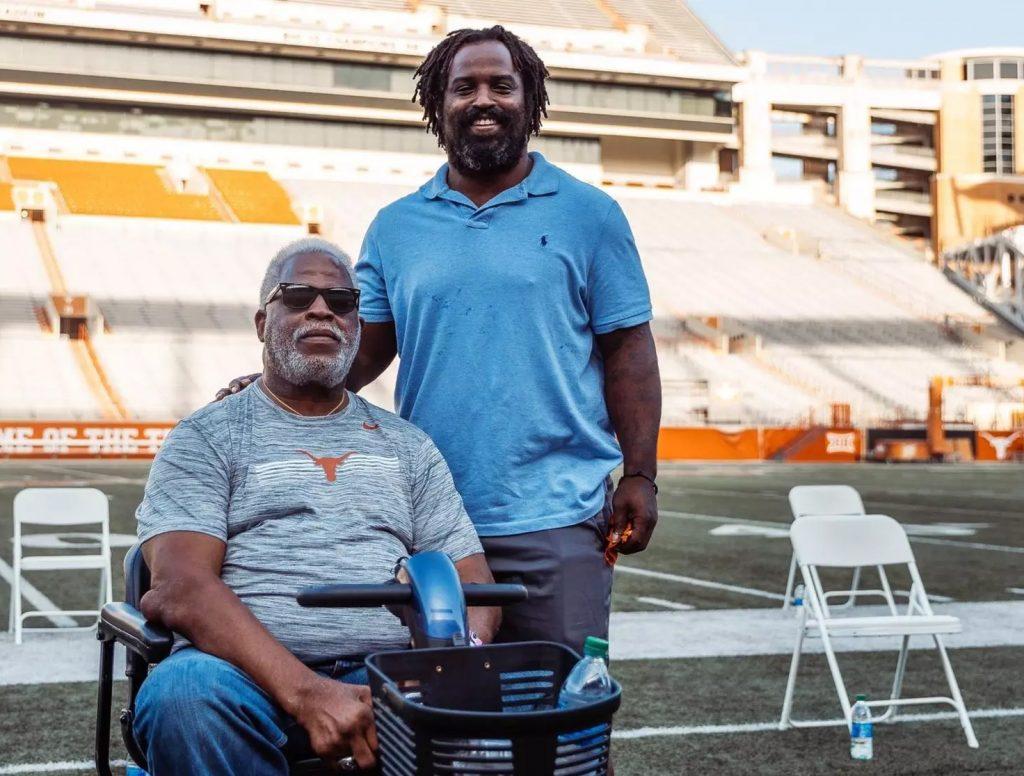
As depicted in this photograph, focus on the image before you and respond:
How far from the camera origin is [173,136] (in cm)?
5438

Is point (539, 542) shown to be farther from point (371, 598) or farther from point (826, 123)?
point (826, 123)

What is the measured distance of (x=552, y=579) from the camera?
3076 mm

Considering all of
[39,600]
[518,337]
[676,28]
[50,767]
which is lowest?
[39,600]

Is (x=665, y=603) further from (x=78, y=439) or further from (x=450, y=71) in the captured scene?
(x=78, y=439)

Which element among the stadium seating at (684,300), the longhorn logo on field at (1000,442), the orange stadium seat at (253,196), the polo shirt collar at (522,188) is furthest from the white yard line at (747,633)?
the orange stadium seat at (253,196)

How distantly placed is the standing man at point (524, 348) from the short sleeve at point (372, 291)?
11 cm

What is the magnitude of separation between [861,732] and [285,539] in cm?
303

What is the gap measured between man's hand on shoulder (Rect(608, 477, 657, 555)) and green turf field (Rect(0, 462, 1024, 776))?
195 cm

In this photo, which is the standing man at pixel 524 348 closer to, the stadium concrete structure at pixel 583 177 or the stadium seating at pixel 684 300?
the stadium concrete structure at pixel 583 177

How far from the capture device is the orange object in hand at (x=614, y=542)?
313 centimetres

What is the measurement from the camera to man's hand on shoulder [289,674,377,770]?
90.7 inches

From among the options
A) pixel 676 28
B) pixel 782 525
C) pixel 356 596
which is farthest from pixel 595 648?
pixel 676 28

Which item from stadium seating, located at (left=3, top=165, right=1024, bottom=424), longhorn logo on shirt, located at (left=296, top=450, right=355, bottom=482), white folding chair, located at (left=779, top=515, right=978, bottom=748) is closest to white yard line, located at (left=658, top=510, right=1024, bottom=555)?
white folding chair, located at (left=779, top=515, right=978, bottom=748)

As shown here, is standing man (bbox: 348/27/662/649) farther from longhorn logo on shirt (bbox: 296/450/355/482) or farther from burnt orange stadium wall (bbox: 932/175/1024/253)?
burnt orange stadium wall (bbox: 932/175/1024/253)
